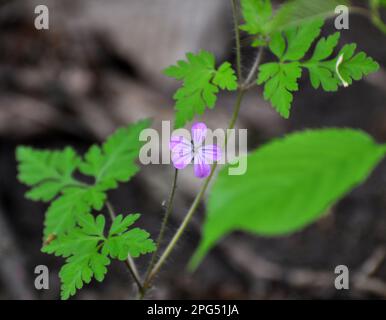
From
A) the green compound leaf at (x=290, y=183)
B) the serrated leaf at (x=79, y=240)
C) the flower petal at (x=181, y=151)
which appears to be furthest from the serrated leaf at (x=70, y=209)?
the green compound leaf at (x=290, y=183)

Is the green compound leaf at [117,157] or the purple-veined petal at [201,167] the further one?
the green compound leaf at [117,157]

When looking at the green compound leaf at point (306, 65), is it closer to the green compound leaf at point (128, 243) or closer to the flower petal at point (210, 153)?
the flower petal at point (210, 153)

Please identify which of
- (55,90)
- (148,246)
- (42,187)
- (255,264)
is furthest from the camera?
(55,90)

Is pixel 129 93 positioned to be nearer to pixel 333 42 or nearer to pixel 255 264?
pixel 255 264

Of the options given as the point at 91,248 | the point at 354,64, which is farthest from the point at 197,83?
the point at 91,248

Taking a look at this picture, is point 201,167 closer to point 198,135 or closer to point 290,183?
point 198,135

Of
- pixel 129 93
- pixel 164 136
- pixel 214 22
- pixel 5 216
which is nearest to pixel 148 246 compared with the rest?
pixel 5 216
